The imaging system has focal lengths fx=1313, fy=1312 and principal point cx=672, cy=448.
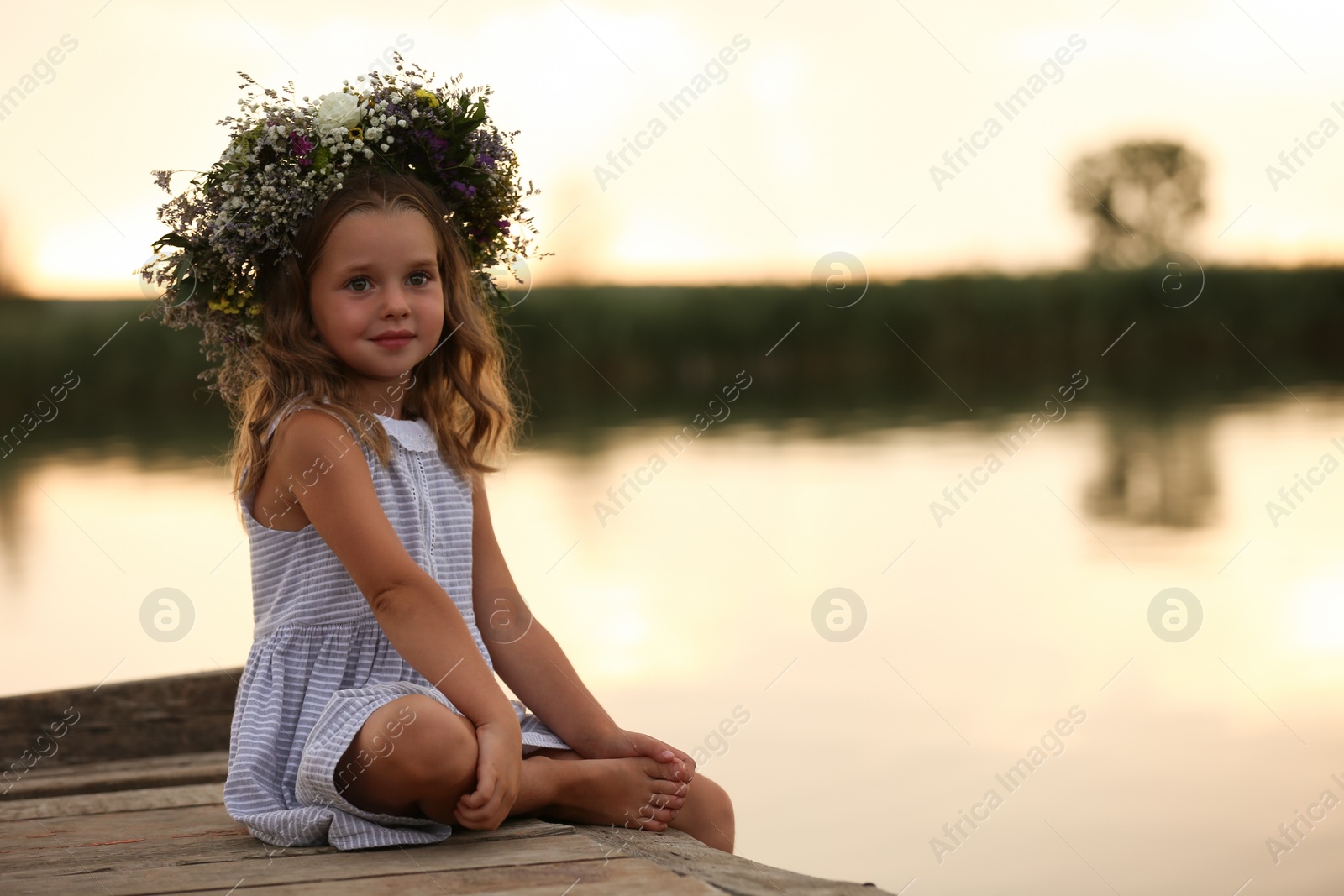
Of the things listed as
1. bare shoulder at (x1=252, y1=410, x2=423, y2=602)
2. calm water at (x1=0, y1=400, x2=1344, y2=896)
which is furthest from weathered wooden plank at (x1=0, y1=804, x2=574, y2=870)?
calm water at (x1=0, y1=400, x2=1344, y2=896)

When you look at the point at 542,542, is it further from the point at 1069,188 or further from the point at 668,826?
the point at 1069,188

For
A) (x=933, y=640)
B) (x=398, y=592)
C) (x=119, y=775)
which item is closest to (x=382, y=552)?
(x=398, y=592)

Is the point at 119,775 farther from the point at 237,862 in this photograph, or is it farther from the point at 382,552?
the point at 382,552

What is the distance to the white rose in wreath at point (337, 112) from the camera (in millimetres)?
2193

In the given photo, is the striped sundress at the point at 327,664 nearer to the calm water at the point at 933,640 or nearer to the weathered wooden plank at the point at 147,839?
the weathered wooden plank at the point at 147,839

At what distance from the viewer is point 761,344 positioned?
926 inches

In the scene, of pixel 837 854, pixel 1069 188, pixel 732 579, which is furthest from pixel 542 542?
pixel 1069 188

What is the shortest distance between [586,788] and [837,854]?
3.34 ft

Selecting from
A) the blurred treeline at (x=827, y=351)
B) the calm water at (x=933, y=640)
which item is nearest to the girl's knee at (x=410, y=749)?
the calm water at (x=933, y=640)

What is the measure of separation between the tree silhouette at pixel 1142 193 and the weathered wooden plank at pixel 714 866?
106 feet

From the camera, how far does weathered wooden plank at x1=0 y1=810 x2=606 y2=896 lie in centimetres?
166

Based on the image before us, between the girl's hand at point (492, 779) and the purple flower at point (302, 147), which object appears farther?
the purple flower at point (302, 147)

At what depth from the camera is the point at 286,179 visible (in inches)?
84.4

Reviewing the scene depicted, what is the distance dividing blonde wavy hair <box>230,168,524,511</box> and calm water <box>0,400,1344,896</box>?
1.21 meters
